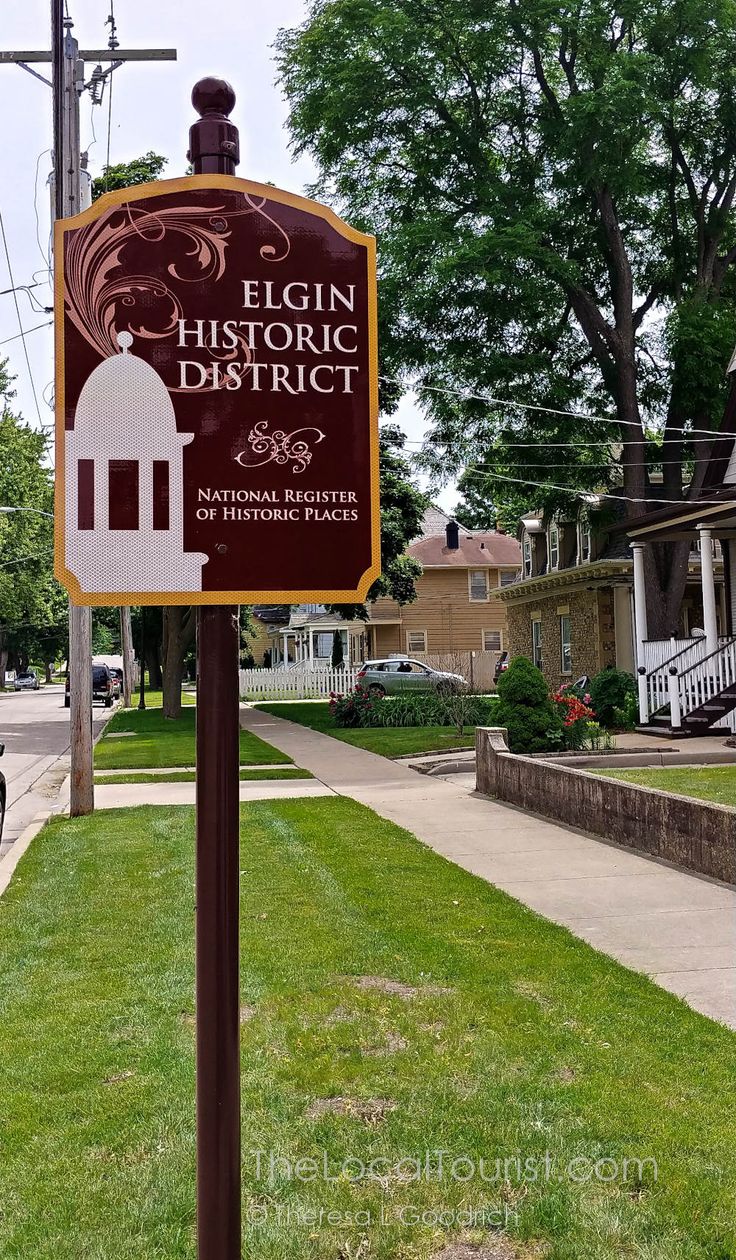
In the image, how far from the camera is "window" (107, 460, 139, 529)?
2.84 meters

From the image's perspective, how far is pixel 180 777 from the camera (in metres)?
17.0

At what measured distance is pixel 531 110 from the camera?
28.3 metres

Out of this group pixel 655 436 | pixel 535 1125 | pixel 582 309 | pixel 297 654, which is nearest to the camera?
pixel 535 1125

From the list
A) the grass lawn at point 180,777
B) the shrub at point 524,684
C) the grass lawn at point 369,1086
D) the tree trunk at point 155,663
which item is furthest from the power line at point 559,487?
the tree trunk at point 155,663

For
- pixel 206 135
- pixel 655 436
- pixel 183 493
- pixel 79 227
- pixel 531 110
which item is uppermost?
pixel 531 110

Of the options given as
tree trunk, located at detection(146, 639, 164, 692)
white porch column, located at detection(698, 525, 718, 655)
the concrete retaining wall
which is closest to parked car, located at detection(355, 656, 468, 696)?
white porch column, located at detection(698, 525, 718, 655)

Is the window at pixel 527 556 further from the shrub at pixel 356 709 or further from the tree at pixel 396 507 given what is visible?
the shrub at pixel 356 709

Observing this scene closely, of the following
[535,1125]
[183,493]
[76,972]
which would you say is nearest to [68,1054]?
[76,972]

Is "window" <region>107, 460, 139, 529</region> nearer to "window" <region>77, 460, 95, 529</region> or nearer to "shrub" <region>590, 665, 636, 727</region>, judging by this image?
"window" <region>77, 460, 95, 529</region>

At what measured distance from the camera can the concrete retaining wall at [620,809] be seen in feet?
28.6

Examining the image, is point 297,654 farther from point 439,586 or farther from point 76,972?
point 76,972

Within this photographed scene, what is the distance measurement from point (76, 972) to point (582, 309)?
24.6m

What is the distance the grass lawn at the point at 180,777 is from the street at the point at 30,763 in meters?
0.85

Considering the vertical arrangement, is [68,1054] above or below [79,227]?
below
